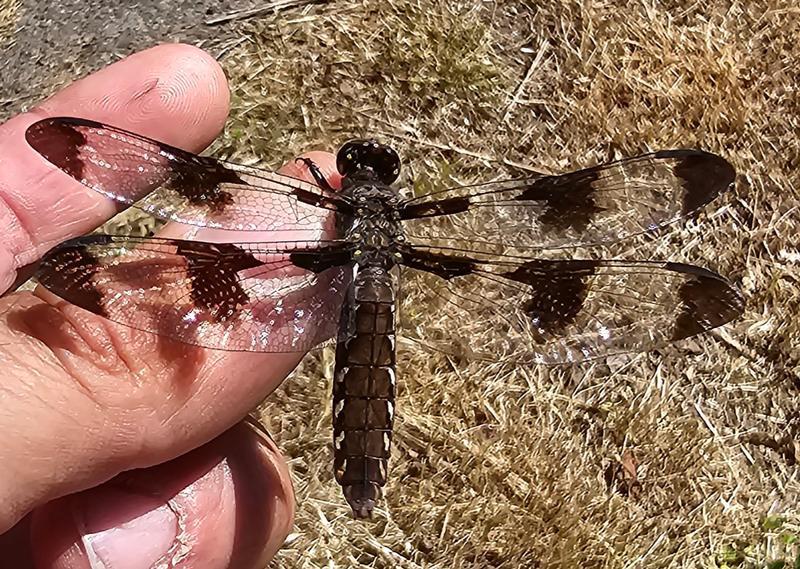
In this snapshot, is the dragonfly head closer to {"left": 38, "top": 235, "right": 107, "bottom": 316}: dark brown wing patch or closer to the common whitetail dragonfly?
the common whitetail dragonfly

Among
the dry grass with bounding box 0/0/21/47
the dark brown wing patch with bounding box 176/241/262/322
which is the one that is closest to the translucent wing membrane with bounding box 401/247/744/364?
the dark brown wing patch with bounding box 176/241/262/322

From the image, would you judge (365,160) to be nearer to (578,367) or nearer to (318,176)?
(318,176)

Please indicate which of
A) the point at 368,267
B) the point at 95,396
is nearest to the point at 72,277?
the point at 95,396

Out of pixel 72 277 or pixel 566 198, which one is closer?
pixel 72 277

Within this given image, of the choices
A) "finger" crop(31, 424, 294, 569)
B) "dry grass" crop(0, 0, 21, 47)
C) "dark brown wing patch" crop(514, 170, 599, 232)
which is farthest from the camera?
"dry grass" crop(0, 0, 21, 47)

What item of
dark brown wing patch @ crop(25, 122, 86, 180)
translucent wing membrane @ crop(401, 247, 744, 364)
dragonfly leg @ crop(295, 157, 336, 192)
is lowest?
translucent wing membrane @ crop(401, 247, 744, 364)

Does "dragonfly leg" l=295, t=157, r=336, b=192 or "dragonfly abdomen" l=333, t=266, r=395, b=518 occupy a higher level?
"dragonfly leg" l=295, t=157, r=336, b=192
